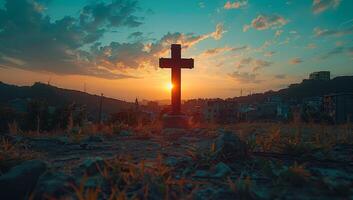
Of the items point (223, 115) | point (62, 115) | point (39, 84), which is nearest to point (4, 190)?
point (62, 115)

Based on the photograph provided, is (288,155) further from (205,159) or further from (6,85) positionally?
(6,85)

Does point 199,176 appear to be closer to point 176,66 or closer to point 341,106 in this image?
point 176,66

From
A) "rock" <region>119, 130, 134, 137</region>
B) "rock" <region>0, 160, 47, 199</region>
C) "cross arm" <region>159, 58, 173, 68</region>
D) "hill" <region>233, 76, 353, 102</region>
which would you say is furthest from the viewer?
"hill" <region>233, 76, 353, 102</region>

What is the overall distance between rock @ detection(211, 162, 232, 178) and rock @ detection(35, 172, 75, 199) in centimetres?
157

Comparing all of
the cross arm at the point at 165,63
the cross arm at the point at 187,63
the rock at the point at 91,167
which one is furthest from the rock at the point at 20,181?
the cross arm at the point at 187,63

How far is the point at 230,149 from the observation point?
4395mm

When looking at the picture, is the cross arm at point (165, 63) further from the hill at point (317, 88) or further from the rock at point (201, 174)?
the hill at point (317, 88)

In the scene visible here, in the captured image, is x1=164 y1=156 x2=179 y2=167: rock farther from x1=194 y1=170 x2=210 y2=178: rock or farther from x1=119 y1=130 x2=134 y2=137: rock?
x1=119 y1=130 x2=134 y2=137: rock

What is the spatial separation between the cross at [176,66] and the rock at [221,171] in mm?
9170

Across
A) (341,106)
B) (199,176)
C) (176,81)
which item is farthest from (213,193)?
(341,106)

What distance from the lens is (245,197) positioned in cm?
290

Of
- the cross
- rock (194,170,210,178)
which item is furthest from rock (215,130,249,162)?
the cross

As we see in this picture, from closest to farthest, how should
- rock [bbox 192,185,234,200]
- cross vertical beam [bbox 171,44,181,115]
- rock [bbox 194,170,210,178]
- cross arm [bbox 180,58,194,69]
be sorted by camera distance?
1. rock [bbox 192,185,234,200]
2. rock [bbox 194,170,210,178]
3. cross vertical beam [bbox 171,44,181,115]
4. cross arm [bbox 180,58,194,69]

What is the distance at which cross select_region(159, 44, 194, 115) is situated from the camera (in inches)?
521
